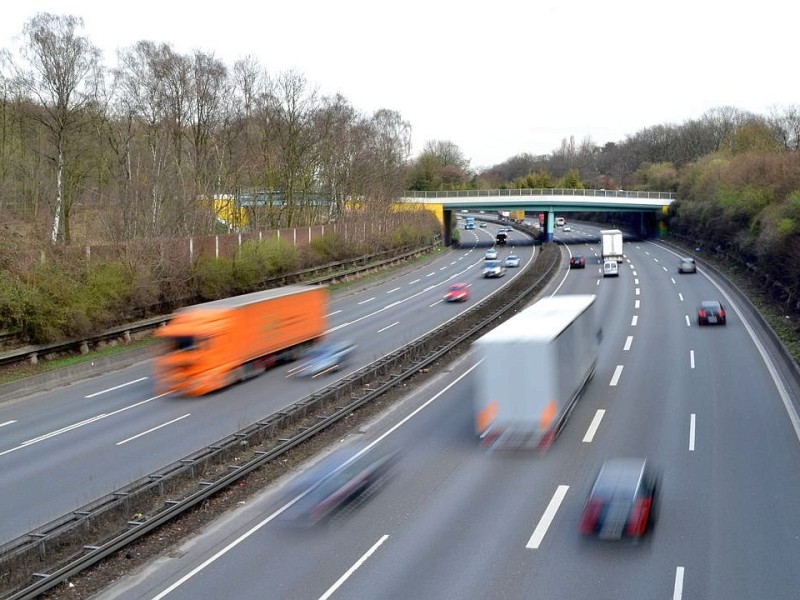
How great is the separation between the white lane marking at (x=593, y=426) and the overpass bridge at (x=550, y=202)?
70102mm

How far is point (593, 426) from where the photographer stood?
71.9 ft

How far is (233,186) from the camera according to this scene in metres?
58.2

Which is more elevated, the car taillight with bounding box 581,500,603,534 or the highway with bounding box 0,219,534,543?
the car taillight with bounding box 581,500,603,534

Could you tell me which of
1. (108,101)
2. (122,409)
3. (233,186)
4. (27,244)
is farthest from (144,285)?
(233,186)

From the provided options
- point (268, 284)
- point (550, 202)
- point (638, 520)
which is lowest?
point (638, 520)

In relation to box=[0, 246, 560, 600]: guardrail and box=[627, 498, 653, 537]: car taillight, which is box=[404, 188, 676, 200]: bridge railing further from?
box=[627, 498, 653, 537]: car taillight

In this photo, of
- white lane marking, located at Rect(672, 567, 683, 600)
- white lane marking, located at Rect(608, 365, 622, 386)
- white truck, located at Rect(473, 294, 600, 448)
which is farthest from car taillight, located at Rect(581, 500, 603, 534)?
white lane marking, located at Rect(608, 365, 622, 386)

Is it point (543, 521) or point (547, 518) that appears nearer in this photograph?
point (543, 521)

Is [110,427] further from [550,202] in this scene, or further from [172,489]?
[550,202]

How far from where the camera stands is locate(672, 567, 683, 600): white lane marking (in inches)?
467

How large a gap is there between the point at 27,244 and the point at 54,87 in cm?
1495

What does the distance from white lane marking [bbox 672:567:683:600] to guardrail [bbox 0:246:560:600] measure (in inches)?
353

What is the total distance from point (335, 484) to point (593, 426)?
871cm

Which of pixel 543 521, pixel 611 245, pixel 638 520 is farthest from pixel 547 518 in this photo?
pixel 611 245
